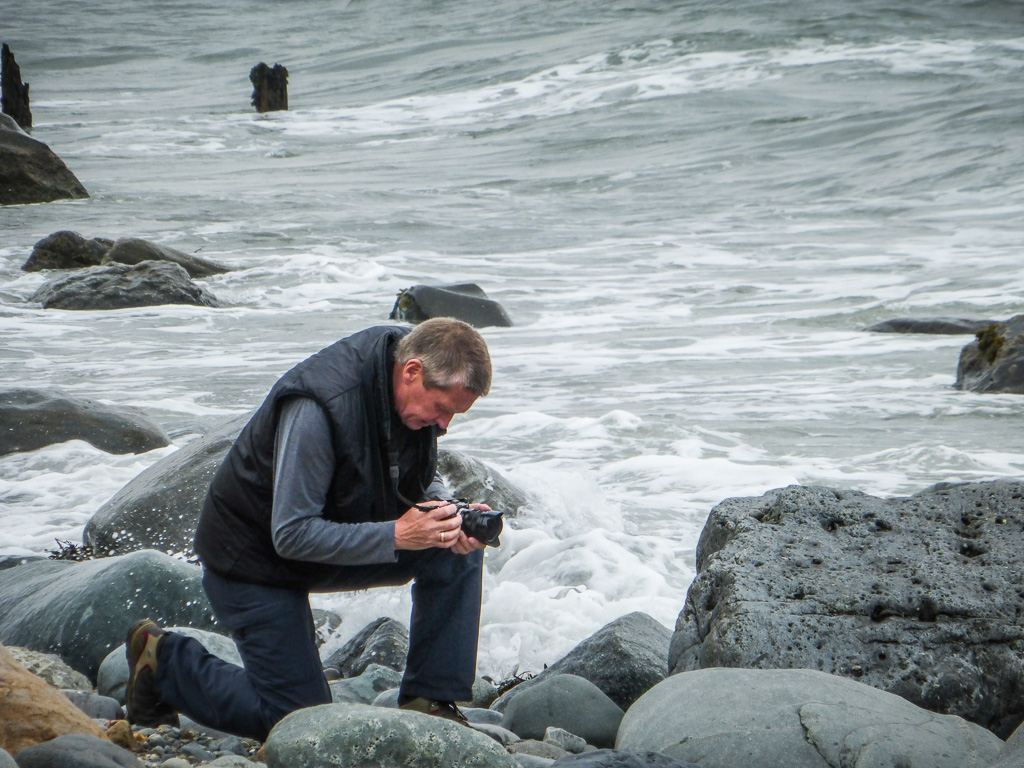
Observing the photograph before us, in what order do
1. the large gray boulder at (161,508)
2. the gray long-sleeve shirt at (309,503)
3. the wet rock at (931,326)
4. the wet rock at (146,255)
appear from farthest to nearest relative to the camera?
the wet rock at (146,255) < the wet rock at (931,326) < the large gray boulder at (161,508) < the gray long-sleeve shirt at (309,503)

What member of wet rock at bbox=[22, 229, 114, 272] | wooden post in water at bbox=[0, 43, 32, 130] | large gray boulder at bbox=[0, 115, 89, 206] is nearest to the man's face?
wet rock at bbox=[22, 229, 114, 272]

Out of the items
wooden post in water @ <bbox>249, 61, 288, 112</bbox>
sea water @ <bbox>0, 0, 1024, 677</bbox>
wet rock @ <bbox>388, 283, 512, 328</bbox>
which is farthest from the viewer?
wooden post in water @ <bbox>249, 61, 288, 112</bbox>

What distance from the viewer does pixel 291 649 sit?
3160mm

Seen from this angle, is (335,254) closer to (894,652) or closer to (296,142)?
(894,652)

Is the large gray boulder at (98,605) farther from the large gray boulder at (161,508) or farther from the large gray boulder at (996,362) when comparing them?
the large gray boulder at (996,362)

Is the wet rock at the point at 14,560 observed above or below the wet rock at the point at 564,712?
below

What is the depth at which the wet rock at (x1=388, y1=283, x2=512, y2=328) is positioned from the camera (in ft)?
37.5

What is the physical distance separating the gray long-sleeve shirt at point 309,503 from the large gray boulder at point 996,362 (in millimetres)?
6712

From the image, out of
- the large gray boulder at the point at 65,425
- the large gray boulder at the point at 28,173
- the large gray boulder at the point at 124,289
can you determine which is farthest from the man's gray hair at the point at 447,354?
the large gray boulder at the point at 28,173

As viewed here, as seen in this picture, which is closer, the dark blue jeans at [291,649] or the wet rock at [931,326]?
the dark blue jeans at [291,649]

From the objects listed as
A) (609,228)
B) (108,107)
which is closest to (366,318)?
(609,228)

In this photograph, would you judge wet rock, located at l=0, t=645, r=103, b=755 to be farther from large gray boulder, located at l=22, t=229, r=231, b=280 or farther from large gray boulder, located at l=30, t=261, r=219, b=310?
large gray boulder, located at l=22, t=229, r=231, b=280

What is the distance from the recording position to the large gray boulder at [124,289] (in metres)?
12.1

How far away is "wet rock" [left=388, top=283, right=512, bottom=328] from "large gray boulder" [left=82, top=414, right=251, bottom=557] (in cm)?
616
